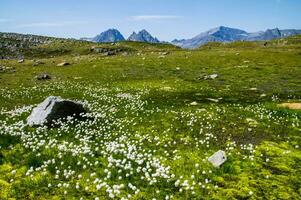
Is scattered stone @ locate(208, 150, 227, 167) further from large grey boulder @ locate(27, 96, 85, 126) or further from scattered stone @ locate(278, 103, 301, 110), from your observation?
scattered stone @ locate(278, 103, 301, 110)

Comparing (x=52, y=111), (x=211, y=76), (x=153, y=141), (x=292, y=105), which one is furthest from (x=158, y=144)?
(x=211, y=76)

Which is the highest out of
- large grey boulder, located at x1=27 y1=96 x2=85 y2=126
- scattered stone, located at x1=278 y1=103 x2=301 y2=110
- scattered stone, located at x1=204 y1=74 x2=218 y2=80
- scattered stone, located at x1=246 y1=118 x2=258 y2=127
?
large grey boulder, located at x1=27 y1=96 x2=85 y2=126

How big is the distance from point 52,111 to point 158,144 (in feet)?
30.2

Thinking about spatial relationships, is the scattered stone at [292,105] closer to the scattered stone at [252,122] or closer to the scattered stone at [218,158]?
the scattered stone at [252,122]

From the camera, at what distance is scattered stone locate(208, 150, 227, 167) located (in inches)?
775

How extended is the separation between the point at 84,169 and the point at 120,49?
102157 mm

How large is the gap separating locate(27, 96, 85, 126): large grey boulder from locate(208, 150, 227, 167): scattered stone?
42.3 feet

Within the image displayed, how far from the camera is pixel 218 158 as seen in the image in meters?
20.1

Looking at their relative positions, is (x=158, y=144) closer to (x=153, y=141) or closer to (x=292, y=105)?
(x=153, y=141)

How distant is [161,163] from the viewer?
20.1 meters

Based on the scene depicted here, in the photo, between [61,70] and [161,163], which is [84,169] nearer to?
[161,163]

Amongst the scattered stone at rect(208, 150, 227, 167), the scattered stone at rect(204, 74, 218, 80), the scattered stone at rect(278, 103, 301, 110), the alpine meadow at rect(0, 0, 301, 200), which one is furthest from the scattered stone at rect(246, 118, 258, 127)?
the scattered stone at rect(204, 74, 218, 80)

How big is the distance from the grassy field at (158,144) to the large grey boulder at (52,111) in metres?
0.82

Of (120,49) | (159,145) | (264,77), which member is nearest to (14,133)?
(159,145)
